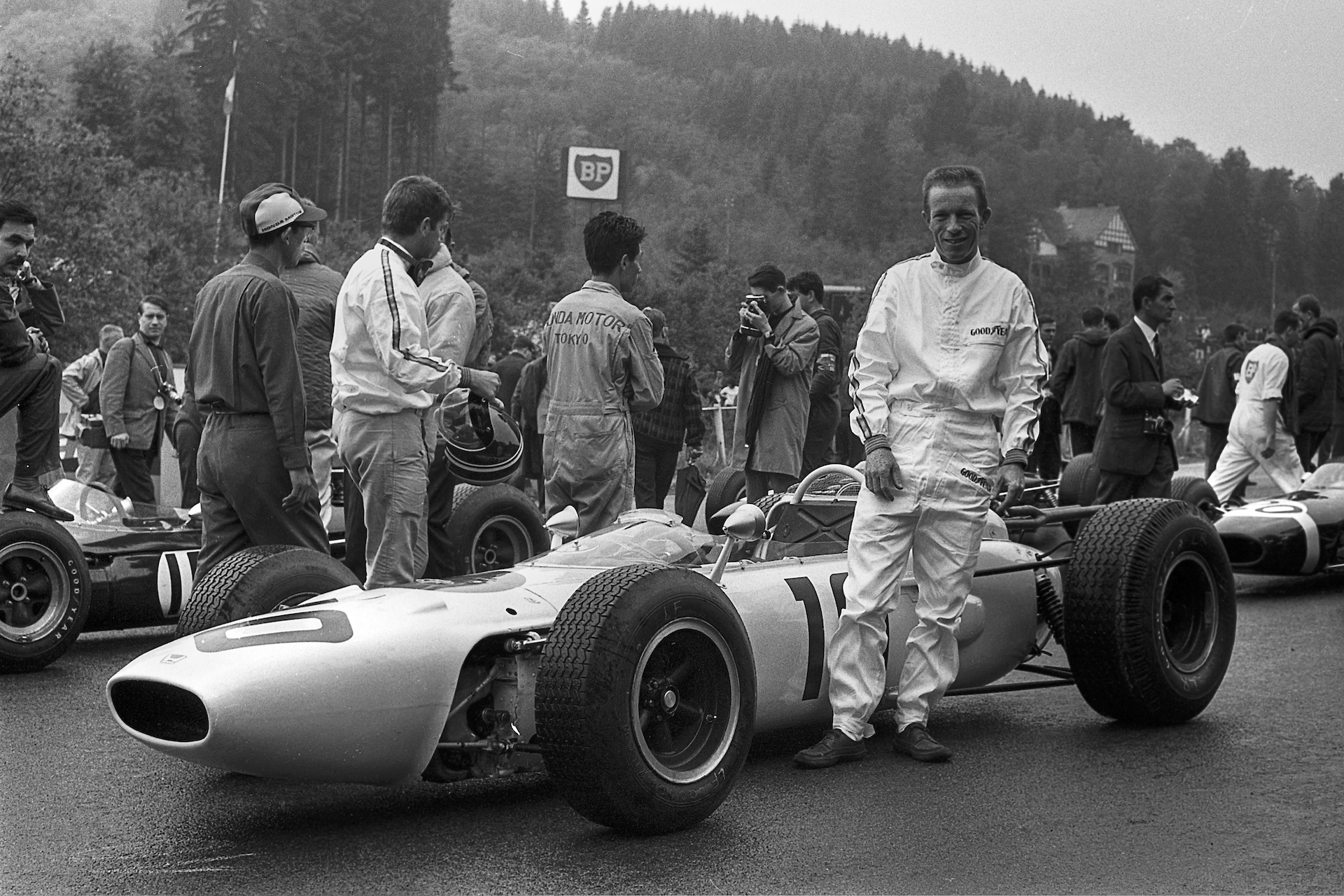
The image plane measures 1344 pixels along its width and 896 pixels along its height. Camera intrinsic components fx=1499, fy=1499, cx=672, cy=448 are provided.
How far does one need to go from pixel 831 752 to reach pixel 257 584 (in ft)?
6.76

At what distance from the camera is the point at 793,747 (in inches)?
219

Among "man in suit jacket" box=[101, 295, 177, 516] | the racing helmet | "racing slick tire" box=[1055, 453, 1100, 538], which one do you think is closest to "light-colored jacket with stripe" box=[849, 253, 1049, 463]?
the racing helmet

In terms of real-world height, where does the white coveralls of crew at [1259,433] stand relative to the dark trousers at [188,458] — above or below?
above

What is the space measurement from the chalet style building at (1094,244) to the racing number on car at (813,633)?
93.9 m

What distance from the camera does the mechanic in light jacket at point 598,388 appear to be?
6.96 metres

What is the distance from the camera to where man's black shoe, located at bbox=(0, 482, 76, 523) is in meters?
7.63

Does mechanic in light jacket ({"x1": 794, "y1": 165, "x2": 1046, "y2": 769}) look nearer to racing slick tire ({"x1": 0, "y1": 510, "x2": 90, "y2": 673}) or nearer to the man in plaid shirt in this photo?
racing slick tire ({"x1": 0, "y1": 510, "x2": 90, "y2": 673})

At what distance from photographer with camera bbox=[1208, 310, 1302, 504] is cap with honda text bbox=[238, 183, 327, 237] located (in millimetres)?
9326

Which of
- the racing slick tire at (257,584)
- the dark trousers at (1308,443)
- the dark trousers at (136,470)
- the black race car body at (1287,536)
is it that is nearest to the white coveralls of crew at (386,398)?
the racing slick tire at (257,584)

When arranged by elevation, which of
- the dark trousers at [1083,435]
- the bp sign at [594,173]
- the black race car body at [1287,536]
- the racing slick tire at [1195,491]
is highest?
the bp sign at [594,173]

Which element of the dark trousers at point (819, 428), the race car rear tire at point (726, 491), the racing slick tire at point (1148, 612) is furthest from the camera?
the dark trousers at point (819, 428)

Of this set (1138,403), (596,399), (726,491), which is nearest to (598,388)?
(596,399)

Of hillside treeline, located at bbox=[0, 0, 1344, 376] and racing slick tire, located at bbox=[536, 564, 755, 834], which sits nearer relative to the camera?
racing slick tire, located at bbox=[536, 564, 755, 834]

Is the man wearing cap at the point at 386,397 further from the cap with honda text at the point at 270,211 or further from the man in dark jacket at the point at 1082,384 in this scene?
the man in dark jacket at the point at 1082,384
